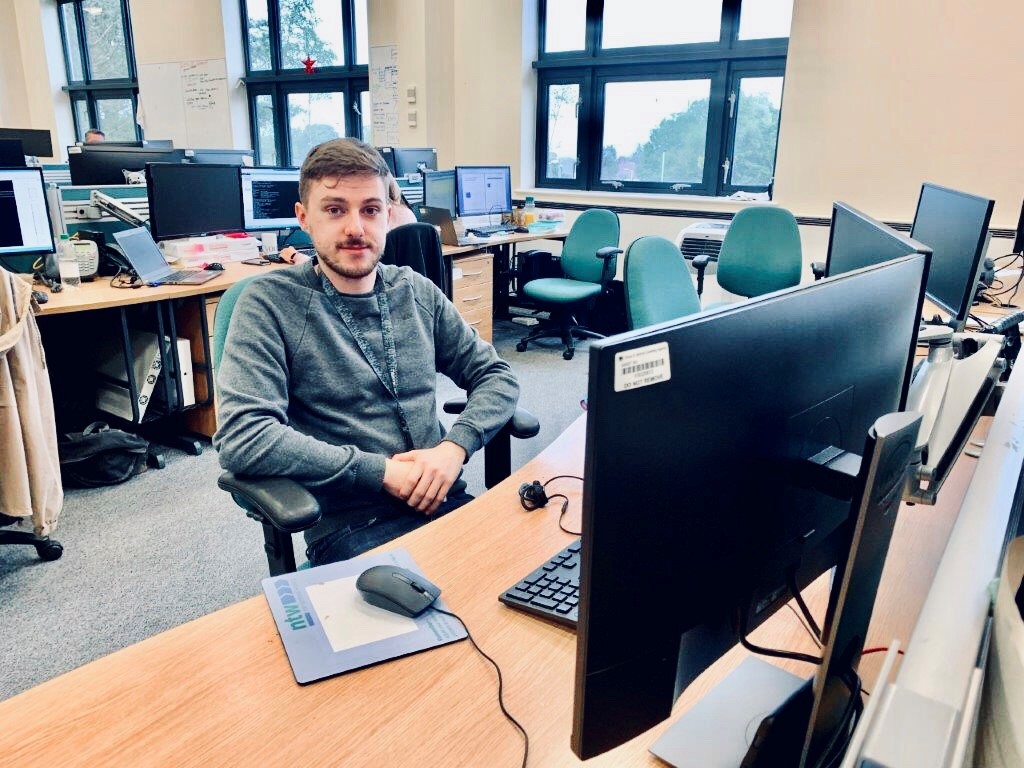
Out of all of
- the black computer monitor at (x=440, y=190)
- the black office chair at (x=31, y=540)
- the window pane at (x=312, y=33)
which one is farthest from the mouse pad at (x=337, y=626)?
the window pane at (x=312, y=33)

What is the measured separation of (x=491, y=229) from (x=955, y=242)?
11.1 feet

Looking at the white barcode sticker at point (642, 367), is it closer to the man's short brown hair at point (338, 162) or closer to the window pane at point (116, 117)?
the man's short brown hair at point (338, 162)

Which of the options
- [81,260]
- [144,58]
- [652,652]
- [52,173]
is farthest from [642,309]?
[144,58]

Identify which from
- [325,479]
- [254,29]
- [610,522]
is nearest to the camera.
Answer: [610,522]

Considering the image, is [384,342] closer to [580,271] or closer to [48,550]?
[48,550]

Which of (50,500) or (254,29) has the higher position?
(254,29)

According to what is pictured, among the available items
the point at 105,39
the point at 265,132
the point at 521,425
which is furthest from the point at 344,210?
the point at 105,39

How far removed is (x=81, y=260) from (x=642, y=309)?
2.34 metres

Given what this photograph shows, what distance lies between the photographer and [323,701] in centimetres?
82

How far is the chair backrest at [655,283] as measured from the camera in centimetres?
237

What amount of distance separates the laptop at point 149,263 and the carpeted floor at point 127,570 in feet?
2.48

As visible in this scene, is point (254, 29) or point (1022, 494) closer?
point (1022, 494)

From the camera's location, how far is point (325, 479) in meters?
1.33

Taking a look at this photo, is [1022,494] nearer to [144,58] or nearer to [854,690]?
[854,690]
